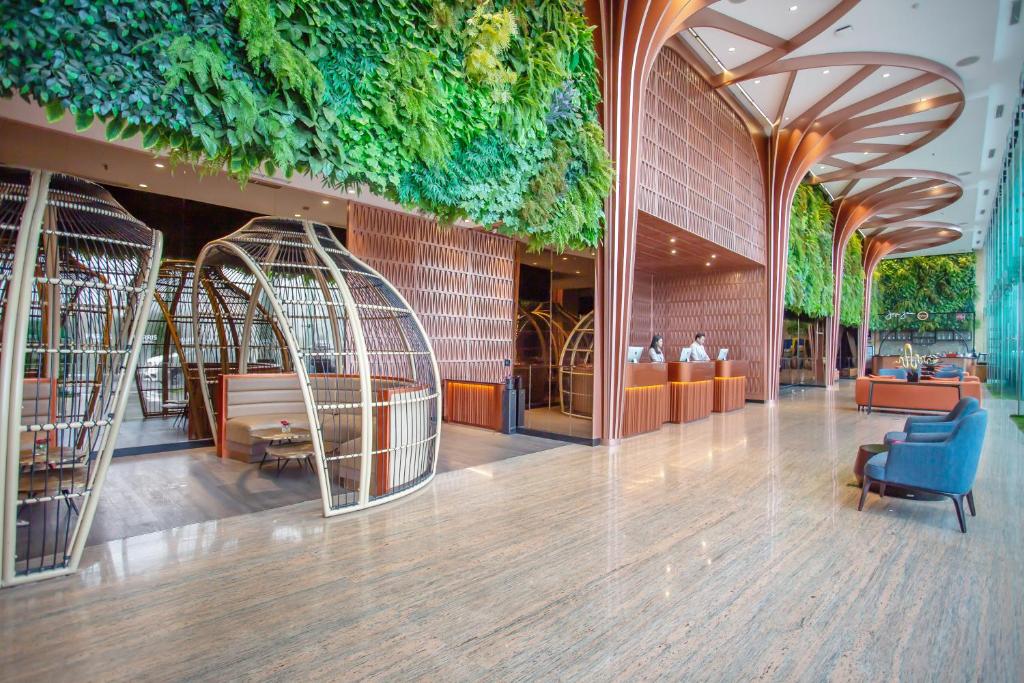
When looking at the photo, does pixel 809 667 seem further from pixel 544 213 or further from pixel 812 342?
pixel 812 342

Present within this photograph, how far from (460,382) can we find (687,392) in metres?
4.36

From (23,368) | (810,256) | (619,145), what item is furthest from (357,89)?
(810,256)

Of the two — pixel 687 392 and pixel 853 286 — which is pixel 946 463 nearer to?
pixel 687 392

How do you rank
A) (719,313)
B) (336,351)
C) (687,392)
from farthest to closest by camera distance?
(719,313)
(687,392)
(336,351)

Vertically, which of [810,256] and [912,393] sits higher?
[810,256]

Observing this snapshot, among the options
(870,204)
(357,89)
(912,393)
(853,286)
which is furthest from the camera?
(853,286)

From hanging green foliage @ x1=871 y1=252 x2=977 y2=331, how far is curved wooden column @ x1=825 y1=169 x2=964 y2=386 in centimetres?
969

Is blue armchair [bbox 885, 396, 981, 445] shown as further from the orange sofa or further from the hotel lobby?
the orange sofa

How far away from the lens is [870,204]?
65.1 ft

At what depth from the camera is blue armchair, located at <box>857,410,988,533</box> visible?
4.32 meters

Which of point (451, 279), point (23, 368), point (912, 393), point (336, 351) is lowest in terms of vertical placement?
point (912, 393)

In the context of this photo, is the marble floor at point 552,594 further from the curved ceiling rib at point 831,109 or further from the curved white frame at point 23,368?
the curved ceiling rib at point 831,109

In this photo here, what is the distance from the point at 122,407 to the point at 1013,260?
55.9ft

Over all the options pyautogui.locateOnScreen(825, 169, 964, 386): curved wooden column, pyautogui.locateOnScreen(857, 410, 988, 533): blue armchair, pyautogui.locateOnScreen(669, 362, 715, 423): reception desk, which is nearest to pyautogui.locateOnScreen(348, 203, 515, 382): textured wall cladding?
pyautogui.locateOnScreen(669, 362, 715, 423): reception desk
